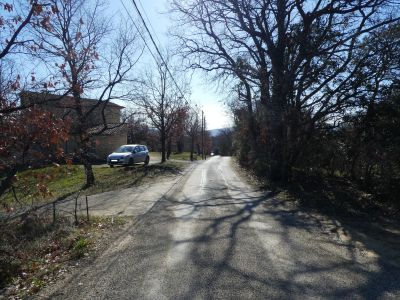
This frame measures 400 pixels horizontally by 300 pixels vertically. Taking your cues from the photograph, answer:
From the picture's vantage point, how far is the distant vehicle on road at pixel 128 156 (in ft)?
97.4

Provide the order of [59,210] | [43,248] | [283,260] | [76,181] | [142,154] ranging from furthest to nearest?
1. [142,154]
2. [76,181]
3. [59,210]
4. [43,248]
5. [283,260]

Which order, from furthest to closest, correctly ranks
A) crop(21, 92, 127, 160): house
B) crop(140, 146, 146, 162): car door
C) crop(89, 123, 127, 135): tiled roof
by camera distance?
1. crop(140, 146, 146, 162): car door
2. crop(89, 123, 127, 135): tiled roof
3. crop(21, 92, 127, 160): house

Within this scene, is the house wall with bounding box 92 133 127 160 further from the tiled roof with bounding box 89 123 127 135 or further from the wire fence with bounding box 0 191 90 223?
the wire fence with bounding box 0 191 90 223

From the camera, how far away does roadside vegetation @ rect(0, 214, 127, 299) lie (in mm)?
6262

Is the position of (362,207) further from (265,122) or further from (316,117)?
(265,122)

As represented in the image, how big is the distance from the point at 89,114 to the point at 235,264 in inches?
577

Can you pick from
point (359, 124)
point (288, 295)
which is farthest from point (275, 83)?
point (288, 295)

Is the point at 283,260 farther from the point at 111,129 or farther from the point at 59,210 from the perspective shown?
the point at 111,129

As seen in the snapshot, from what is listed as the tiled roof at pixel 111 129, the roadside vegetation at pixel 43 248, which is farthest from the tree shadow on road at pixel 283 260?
the tiled roof at pixel 111 129

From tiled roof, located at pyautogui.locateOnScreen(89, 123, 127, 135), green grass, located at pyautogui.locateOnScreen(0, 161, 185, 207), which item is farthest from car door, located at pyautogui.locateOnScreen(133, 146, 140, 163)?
tiled roof, located at pyautogui.locateOnScreen(89, 123, 127, 135)

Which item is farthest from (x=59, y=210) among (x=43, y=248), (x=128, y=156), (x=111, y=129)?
(x=128, y=156)

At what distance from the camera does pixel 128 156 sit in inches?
1188

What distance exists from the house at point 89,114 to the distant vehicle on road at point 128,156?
2.45 metres

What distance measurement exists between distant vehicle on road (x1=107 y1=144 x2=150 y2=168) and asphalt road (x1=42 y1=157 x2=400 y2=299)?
63.3 feet
